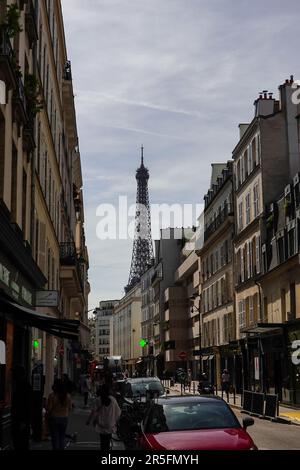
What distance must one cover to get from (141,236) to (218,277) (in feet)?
355

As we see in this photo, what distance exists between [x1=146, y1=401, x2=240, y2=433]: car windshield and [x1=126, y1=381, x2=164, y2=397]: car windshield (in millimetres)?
12240

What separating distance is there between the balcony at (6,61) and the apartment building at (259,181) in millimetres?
26882

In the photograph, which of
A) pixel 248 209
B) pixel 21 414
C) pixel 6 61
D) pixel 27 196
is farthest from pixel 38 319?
pixel 248 209

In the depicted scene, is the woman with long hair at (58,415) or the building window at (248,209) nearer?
the woman with long hair at (58,415)

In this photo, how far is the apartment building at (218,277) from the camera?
50.9 m

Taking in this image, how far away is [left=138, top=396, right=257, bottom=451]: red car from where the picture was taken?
927cm

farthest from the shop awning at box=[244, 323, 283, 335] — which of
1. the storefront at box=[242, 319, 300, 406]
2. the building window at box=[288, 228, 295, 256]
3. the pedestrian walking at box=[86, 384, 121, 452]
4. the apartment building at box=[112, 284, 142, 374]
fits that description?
the apartment building at box=[112, 284, 142, 374]

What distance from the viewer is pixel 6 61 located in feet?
45.2

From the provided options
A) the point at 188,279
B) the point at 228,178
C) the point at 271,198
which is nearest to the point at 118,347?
the point at 188,279

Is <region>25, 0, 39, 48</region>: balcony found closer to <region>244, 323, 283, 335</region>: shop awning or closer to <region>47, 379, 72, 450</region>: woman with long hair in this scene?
<region>47, 379, 72, 450</region>: woman with long hair

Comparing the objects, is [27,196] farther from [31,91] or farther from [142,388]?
[142,388]

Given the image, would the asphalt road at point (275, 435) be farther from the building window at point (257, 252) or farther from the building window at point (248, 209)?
the building window at point (248, 209)

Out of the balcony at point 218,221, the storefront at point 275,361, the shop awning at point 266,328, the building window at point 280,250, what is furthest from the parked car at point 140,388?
the balcony at point 218,221
